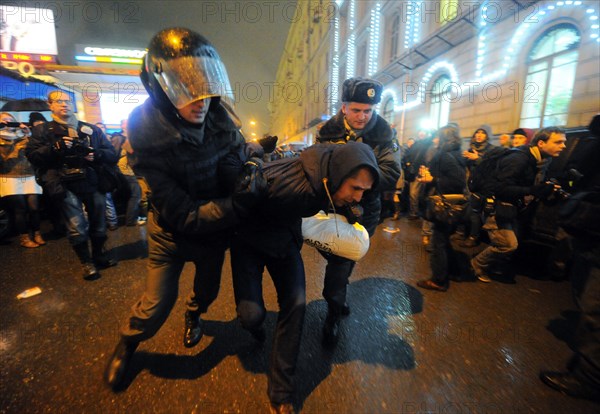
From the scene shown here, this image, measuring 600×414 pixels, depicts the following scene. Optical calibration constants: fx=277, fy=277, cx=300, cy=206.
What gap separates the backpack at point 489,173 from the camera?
3410 mm

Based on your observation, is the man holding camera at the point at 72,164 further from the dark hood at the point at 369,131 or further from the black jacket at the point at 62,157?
the dark hood at the point at 369,131

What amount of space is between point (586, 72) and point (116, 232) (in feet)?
35.1

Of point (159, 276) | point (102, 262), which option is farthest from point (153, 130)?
point (102, 262)

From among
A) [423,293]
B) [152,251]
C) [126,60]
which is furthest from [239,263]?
[126,60]

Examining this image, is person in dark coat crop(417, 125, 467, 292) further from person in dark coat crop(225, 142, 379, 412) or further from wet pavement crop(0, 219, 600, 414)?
person in dark coat crop(225, 142, 379, 412)

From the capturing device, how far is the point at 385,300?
2.99 metres

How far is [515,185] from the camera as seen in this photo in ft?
10.7

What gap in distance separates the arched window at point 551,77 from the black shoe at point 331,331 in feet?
26.7

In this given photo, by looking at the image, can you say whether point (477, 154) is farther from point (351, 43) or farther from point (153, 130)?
point (351, 43)

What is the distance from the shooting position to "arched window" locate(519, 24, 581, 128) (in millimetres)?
6695

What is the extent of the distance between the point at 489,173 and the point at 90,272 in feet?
16.8

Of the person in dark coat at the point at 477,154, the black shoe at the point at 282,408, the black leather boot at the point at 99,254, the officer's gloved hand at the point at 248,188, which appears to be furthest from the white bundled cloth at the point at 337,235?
the person in dark coat at the point at 477,154

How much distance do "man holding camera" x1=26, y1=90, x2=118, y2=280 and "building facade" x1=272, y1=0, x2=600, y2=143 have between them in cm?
943

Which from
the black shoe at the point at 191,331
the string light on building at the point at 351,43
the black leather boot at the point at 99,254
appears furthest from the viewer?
the string light on building at the point at 351,43
